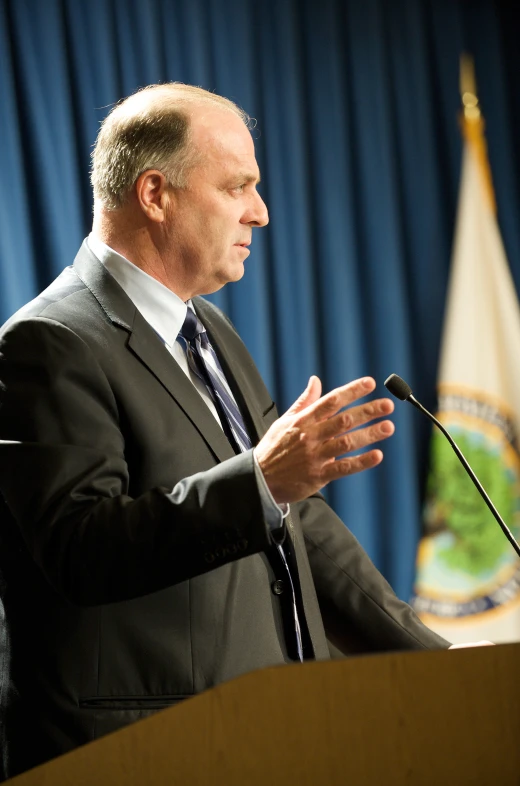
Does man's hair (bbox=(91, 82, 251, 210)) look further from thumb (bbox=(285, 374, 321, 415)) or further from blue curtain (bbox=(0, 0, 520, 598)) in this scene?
blue curtain (bbox=(0, 0, 520, 598))

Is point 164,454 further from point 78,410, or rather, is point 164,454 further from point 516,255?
point 516,255

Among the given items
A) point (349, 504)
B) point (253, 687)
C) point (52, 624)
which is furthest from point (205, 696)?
point (349, 504)

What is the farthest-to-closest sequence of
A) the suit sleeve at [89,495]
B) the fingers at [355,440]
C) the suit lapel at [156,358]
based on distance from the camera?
1. the suit lapel at [156,358]
2. the suit sleeve at [89,495]
3. the fingers at [355,440]

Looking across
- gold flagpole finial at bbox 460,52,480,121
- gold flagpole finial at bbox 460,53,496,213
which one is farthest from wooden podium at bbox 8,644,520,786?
gold flagpole finial at bbox 460,52,480,121

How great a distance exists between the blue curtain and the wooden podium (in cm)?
229

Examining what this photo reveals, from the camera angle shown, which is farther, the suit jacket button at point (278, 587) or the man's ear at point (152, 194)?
the man's ear at point (152, 194)

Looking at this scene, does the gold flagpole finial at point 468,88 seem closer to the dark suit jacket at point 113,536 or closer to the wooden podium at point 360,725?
the dark suit jacket at point 113,536

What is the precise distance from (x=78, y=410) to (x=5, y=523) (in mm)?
269

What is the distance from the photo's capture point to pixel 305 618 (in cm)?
180

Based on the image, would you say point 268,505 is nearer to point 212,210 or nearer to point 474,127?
point 212,210

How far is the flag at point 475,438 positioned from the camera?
3.80m

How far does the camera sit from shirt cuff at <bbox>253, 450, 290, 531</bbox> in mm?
1417

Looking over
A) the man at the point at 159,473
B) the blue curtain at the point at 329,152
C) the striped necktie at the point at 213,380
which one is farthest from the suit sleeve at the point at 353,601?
the blue curtain at the point at 329,152

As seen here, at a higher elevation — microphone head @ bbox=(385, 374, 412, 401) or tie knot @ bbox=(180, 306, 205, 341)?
tie knot @ bbox=(180, 306, 205, 341)
